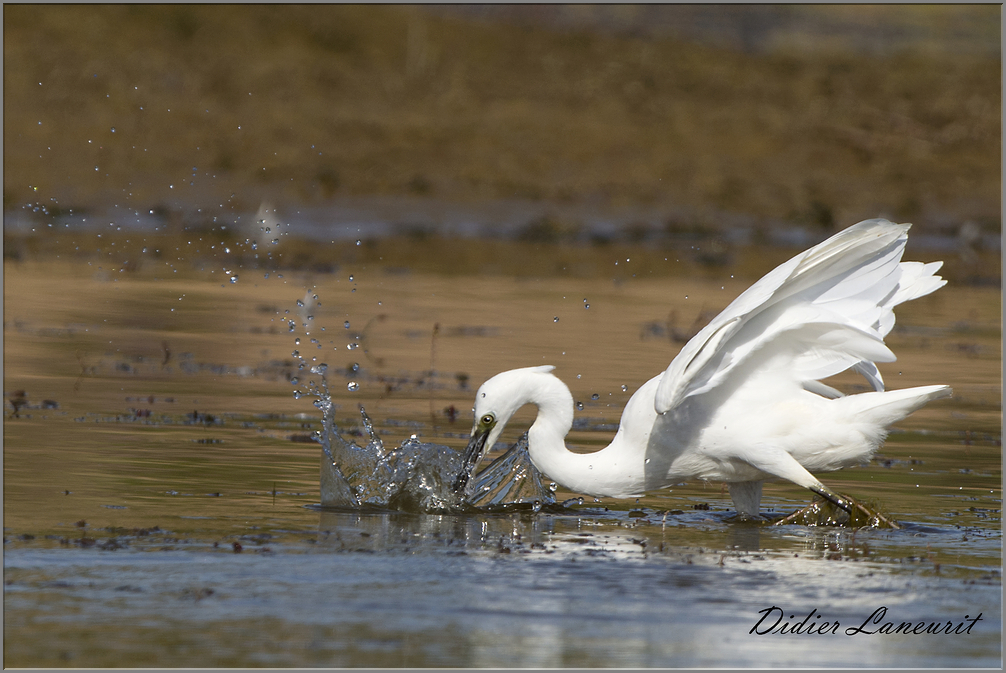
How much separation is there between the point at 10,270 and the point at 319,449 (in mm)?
8855

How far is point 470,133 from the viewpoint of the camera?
86.1 feet

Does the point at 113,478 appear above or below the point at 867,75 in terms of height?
below

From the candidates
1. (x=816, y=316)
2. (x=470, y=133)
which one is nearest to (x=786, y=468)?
(x=816, y=316)

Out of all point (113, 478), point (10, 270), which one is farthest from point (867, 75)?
point (113, 478)

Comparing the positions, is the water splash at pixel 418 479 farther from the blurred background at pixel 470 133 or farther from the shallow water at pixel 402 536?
the blurred background at pixel 470 133

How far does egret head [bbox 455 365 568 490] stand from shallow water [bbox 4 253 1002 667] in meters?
0.44

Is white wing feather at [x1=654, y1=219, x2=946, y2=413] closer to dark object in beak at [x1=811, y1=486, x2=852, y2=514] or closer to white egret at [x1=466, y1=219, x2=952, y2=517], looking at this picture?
white egret at [x1=466, y1=219, x2=952, y2=517]

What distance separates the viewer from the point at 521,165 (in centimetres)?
2531

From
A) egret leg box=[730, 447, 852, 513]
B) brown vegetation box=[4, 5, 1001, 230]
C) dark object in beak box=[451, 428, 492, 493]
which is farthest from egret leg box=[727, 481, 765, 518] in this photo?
brown vegetation box=[4, 5, 1001, 230]

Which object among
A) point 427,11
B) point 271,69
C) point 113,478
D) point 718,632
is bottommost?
point 718,632

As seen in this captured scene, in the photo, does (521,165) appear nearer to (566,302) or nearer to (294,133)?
(294,133)

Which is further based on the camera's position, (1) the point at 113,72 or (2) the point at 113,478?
(1) the point at 113,72
